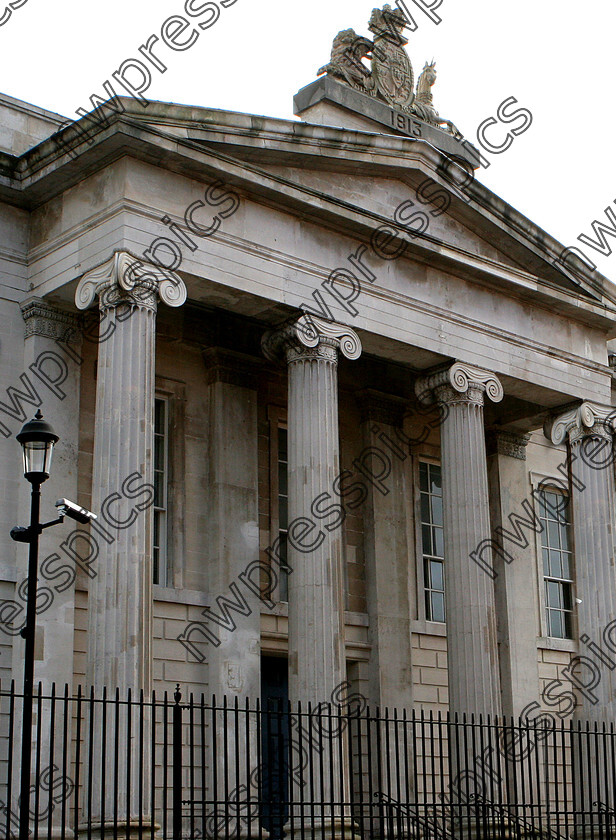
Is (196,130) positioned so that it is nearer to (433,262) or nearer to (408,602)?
(433,262)

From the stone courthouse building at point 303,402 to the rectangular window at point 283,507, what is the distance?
103 mm

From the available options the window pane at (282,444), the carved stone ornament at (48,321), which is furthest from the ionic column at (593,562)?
the carved stone ornament at (48,321)

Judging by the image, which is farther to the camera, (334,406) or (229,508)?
(229,508)

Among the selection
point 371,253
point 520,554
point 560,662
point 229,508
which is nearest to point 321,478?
point 229,508

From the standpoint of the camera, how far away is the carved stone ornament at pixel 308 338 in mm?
17750

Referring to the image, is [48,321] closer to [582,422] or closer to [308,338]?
[308,338]

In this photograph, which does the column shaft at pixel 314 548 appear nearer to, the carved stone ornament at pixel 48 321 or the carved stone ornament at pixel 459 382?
the carved stone ornament at pixel 459 382

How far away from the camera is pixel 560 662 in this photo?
24.3m

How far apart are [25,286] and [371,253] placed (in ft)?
17.5

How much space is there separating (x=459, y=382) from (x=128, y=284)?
634 centimetres

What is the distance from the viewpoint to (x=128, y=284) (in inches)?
617

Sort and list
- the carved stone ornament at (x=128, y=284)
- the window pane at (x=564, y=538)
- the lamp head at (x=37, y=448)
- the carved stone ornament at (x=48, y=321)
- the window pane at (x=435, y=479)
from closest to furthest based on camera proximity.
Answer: the lamp head at (x=37, y=448), the carved stone ornament at (x=128, y=284), the carved stone ornament at (x=48, y=321), the window pane at (x=435, y=479), the window pane at (x=564, y=538)

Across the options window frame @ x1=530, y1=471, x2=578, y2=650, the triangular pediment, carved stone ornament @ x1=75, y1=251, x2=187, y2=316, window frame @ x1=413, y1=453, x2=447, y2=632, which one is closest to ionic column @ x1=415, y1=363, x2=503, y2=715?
the triangular pediment

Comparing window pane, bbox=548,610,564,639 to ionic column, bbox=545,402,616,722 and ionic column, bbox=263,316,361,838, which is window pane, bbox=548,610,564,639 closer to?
ionic column, bbox=545,402,616,722
